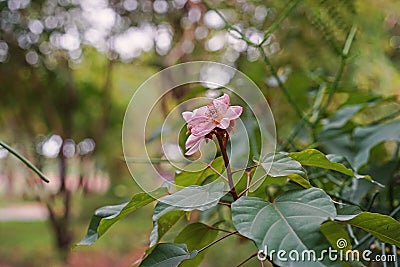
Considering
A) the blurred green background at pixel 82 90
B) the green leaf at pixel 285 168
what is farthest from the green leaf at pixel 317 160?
the blurred green background at pixel 82 90

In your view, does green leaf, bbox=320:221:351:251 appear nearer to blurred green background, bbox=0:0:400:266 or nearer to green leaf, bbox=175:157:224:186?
green leaf, bbox=175:157:224:186

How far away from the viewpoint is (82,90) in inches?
74.7

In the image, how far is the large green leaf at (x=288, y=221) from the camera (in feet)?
0.62

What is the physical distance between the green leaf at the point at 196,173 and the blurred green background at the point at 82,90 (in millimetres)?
722

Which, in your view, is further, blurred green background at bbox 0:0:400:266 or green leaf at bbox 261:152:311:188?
blurred green background at bbox 0:0:400:266

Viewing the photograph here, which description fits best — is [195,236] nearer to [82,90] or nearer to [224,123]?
[224,123]

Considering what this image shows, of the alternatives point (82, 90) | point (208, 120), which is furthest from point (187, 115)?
point (82, 90)

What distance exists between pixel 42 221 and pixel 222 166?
2087mm

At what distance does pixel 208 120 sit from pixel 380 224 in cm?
10

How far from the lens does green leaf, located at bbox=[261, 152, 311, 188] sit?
0.76 ft

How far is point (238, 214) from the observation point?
21 centimetres

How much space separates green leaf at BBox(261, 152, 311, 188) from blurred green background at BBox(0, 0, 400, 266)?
76cm

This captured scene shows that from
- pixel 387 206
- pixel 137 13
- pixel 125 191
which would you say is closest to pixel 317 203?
pixel 387 206

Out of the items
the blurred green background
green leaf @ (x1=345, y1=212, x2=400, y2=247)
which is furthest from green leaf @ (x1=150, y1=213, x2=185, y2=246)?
the blurred green background
